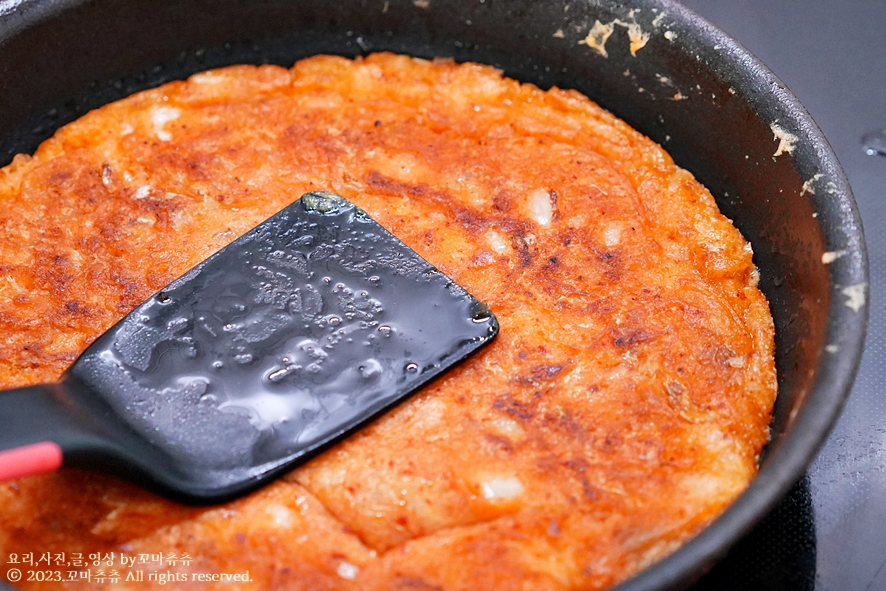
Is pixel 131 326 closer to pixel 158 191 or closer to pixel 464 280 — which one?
pixel 158 191

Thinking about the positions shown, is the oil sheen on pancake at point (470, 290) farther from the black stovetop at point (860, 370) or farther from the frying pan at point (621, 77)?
the black stovetop at point (860, 370)

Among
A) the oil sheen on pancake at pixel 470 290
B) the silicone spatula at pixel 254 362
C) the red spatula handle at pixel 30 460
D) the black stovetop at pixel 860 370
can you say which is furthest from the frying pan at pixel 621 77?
the red spatula handle at pixel 30 460

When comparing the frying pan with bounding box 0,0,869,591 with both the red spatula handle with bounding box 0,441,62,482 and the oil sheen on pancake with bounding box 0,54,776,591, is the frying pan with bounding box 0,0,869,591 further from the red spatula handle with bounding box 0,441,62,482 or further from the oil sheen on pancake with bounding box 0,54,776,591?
the red spatula handle with bounding box 0,441,62,482

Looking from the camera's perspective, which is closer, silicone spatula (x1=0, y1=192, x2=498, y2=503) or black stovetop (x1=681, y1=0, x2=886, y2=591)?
silicone spatula (x1=0, y1=192, x2=498, y2=503)

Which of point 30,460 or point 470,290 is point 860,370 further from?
point 30,460

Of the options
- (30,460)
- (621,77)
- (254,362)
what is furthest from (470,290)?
(30,460)

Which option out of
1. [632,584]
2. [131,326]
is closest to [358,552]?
[632,584]

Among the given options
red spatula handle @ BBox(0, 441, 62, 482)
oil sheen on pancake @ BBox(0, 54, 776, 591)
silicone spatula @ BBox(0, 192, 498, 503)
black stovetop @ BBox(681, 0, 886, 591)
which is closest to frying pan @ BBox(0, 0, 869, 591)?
oil sheen on pancake @ BBox(0, 54, 776, 591)
